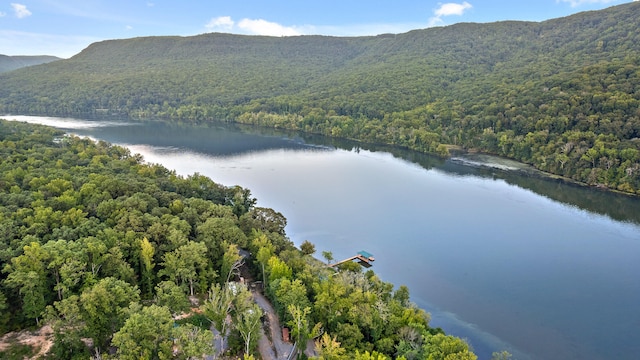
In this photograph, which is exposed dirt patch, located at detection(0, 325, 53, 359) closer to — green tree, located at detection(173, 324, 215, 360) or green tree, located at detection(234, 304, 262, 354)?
green tree, located at detection(173, 324, 215, 360)

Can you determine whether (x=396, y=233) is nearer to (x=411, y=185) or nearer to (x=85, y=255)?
(x=411, y=185)

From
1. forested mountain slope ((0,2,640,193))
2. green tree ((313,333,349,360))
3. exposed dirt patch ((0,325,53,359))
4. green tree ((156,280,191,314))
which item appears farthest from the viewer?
forested mountain slope ((0,2,640,193))

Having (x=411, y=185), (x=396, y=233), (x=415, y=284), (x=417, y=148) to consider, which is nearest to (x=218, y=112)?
(x=417, y=148)

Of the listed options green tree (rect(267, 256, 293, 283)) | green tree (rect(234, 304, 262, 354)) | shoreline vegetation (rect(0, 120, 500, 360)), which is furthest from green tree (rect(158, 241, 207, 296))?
green tree (rect(234, 304, 262, 354))

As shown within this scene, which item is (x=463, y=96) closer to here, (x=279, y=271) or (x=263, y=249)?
(x=263, y=249)

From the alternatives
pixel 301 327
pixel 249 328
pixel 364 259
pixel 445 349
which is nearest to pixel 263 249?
pixel 301 327

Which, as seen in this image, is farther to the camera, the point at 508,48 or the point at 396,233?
the point at 508,48
